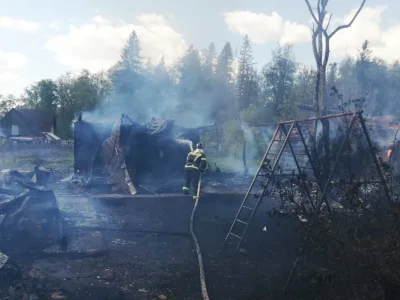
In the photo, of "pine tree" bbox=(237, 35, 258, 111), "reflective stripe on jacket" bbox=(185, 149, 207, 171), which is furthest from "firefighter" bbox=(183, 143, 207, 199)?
"pine tree" bbox=(237, 35, 258, 111)

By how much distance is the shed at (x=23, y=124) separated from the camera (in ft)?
175

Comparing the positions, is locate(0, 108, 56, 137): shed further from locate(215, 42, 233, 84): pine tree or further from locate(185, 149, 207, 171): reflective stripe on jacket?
locate(185, 149, 207, 171): reflective stripe on jacket

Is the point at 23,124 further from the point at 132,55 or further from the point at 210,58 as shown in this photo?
the point at 210,58

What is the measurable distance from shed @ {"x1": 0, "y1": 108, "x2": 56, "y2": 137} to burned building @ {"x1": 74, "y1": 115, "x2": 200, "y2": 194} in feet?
136

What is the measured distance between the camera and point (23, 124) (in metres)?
53.5

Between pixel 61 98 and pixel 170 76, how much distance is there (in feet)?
67.6

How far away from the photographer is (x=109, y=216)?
9938 mm

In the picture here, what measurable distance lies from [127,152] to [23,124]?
46.7m

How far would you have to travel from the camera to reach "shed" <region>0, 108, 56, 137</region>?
175ft

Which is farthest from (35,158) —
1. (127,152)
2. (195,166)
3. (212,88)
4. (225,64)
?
(225,64)

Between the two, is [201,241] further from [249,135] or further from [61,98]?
[61,98]

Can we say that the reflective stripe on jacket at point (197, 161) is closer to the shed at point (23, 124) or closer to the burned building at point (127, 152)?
the burned building at point (127, 152)

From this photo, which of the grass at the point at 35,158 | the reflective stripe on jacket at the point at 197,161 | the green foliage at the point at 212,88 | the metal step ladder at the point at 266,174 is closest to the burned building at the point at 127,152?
the reflective stripe on jacket at the point at 197,161

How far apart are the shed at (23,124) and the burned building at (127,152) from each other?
4135 cm
